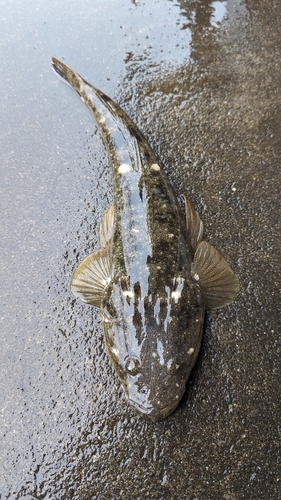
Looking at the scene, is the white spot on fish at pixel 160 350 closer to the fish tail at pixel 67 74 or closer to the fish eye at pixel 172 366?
the fish eye at pixel 172 366

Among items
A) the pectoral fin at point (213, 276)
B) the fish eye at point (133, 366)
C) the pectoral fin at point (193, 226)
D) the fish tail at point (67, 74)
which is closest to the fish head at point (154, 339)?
the fish eye at point (133, 366)

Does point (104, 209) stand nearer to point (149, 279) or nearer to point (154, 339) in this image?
point (149, 279)

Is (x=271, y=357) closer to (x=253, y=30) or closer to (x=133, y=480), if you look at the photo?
(x=133, y=480)

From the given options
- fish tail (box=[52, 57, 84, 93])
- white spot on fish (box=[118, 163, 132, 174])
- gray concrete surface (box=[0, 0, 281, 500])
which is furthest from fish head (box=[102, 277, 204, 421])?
fish tail (box=[52, 57, 84, 93])

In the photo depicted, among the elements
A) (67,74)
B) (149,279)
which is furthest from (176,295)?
(67,74)

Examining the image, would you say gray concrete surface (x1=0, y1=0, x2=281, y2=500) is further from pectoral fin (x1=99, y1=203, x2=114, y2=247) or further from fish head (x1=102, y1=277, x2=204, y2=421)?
fish head (x1=102, y1=277, x2=204, y2=421)
